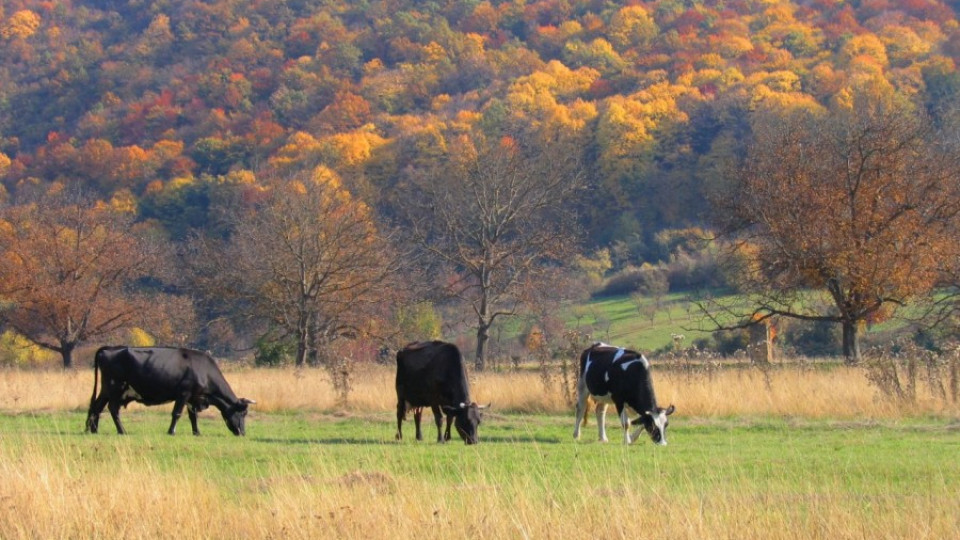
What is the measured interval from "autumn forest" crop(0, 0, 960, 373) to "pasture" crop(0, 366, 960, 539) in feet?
31.2

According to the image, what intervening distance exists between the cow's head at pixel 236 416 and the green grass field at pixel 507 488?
2.19 meters

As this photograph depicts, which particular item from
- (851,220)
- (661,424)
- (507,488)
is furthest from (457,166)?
(507,488)

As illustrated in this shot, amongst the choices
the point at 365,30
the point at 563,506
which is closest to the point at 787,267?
the point at 563,506

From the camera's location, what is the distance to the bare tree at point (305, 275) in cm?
4216

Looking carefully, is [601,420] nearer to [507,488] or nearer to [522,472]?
[522,472]

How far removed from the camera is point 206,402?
22219mm

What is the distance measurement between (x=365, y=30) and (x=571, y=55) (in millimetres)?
26997

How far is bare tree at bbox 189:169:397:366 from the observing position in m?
42.2

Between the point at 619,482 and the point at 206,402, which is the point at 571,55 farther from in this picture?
the point at 619,482

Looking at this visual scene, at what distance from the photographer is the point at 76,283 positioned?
1784 inches

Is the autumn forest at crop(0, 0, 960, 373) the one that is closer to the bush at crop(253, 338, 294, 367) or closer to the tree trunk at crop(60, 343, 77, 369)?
the tree trunk at crop(60, 343, 77, 369)

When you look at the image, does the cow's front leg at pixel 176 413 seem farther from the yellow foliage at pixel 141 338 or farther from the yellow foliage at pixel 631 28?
the yellow foliage at pixel 631 28

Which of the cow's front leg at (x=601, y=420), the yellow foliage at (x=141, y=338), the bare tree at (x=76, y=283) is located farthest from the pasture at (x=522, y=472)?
the yellow foliage at (x=141, y=338)

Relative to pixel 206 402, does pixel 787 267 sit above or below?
above
